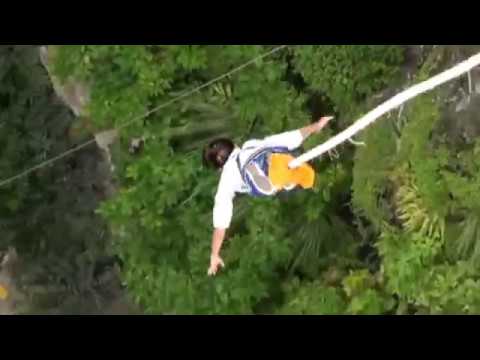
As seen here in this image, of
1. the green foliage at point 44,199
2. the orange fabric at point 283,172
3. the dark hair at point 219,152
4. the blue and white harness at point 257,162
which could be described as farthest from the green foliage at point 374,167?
the green foliage at point 44,199

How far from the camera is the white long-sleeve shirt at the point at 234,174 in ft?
11.1

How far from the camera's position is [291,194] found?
4.46m

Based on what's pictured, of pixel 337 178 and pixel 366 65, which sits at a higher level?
pixel 366 65

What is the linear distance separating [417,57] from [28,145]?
237 centimetres

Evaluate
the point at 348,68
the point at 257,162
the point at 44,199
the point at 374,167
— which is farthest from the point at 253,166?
the point at 44,199

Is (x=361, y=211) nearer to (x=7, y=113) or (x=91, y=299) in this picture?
(x=91, y=299)

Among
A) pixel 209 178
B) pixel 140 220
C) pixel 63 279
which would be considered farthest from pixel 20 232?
pixel 209 178

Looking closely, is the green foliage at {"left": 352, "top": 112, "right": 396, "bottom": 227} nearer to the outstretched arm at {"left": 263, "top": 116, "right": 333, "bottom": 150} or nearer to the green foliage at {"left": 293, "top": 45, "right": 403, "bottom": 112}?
the green foliage at {"left": 293, "top": 45, "right": 403, "bottom": 112}

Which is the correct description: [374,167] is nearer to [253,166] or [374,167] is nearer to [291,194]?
[291,194]

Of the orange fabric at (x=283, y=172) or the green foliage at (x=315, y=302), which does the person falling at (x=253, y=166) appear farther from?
the green foliage at (x=315, y=302)

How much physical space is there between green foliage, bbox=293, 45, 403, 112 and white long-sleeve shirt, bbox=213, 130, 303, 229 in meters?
0.93

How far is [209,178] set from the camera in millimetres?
4543

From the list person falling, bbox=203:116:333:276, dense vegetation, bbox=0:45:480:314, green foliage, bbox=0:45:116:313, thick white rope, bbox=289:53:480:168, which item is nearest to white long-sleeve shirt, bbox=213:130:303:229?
person falling, bbox=203:116:333:276

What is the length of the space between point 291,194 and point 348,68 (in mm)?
697
